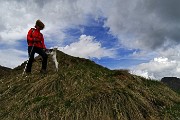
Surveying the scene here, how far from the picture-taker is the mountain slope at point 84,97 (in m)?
12.9

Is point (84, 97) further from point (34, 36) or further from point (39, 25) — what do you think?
point (39, 25)

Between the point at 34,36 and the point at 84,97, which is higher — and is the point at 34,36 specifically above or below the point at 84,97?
above

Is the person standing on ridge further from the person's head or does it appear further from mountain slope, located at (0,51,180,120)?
mountain slope, located at (0,51,180,120)

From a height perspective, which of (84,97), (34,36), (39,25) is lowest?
(84,97)

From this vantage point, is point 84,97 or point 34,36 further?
point 34,36

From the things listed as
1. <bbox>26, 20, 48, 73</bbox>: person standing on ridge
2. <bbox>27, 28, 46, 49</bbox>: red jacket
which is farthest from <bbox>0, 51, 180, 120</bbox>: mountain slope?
<bbox>27, 28, 46, 49</bbox>: red jacket

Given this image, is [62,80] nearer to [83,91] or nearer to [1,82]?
[83,91]

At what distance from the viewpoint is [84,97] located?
1353cm

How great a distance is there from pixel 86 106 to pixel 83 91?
3.91 ft

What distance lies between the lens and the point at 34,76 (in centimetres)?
1652

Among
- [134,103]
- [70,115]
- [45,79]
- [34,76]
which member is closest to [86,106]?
[70,115]

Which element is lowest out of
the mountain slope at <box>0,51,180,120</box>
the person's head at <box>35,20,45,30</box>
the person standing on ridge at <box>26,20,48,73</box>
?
the mountain slope at <box>0,51,180,120</box>

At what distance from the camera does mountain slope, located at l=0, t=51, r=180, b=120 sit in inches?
509

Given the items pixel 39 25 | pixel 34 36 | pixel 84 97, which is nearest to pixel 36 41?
pixel 34 36
